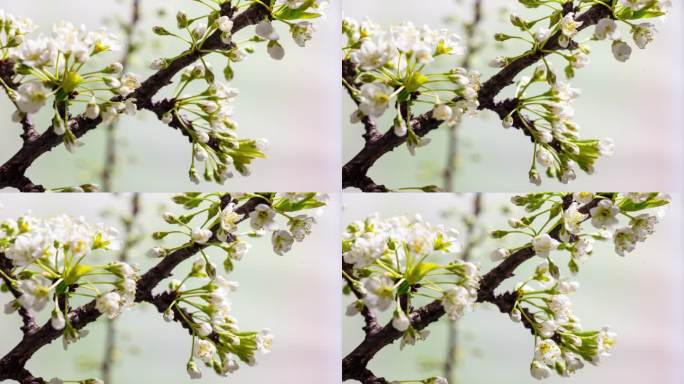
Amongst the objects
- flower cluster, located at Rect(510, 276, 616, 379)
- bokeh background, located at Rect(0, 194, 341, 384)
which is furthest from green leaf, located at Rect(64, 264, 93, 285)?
flower cluster, located at Rect(510, 276, 616, 379)

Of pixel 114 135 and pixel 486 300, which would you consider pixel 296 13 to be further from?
pixel 486 300

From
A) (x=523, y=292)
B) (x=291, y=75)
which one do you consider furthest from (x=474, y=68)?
(x=523, y=292)

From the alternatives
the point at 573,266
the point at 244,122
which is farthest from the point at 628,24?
the point at 244,122

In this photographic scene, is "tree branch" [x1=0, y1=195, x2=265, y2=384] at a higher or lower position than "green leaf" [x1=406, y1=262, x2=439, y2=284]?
lower

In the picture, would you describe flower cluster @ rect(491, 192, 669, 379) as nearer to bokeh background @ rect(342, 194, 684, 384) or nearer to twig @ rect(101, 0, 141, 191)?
bokeh background @ rect(342, 194, 684, 384)

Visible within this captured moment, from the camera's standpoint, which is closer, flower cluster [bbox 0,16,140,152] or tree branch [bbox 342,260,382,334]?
flower cluster [bbox 0,16,140,152]

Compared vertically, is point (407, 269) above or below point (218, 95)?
below
